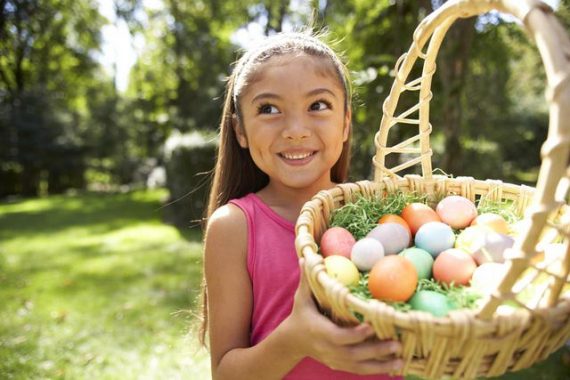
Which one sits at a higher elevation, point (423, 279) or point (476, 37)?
point (476, 37)

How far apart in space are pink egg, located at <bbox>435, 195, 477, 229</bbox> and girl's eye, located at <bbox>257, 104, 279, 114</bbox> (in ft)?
2.04

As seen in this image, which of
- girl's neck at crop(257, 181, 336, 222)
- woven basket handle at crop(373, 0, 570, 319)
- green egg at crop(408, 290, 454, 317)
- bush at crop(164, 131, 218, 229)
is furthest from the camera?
bush at crop(164, 131, 218, 229)

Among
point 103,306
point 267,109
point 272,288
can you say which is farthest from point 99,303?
point 267,109

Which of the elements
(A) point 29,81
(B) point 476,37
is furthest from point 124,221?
(A) point 29,81

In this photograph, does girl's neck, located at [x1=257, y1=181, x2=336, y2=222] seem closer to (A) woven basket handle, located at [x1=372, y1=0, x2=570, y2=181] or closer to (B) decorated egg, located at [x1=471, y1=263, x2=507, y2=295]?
(A) woven basket handle, located at [x1=372, y1=0, x2=570, y2=181]

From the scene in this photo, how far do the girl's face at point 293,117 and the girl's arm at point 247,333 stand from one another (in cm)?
21

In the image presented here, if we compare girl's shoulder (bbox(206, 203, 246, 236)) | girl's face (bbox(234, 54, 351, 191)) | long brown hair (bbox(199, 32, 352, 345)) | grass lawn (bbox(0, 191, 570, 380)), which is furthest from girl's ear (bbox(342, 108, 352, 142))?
grass lawn (bbox(0, 191, 570, 380))

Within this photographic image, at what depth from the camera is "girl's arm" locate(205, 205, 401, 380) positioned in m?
0.94

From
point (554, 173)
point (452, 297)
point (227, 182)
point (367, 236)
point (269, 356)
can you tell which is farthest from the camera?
point (227, 182)

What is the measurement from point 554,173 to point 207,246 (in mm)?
919

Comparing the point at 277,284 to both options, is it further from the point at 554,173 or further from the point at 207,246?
the point at 554,173

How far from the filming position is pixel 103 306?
4496mm

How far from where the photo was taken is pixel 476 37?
4.15 meters

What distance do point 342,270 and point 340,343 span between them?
0.76 feet
